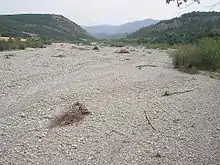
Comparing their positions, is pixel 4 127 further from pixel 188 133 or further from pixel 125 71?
pixel 125 71

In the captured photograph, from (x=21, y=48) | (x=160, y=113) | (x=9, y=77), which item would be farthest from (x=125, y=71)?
(x=21, y=48)

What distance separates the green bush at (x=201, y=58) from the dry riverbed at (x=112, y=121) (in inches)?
169

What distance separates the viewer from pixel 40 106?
42.0 feet

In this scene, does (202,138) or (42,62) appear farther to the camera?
(42,62)

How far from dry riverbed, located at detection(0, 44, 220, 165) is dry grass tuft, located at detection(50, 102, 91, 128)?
0.17 metres

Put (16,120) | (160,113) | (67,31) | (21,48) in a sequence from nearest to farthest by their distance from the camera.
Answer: (16,120) → (160,113) → (21,48) → (67,31)

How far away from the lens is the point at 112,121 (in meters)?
11.3

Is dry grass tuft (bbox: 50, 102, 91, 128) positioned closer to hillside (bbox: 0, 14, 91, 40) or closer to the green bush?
the green bush

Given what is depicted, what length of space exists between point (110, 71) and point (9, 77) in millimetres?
5500

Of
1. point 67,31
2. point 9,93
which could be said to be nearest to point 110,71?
point 9,93

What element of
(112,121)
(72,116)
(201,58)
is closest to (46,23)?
(201,58)

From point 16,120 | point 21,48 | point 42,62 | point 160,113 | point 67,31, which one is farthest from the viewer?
point 67,31

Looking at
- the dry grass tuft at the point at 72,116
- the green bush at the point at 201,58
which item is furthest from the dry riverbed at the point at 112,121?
the green bush at the point at 201,58

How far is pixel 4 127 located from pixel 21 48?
3184 centimetres
